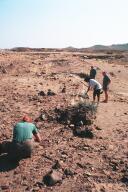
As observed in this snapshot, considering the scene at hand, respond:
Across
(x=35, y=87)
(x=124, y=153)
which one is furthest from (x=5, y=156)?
(x=35, y=87)

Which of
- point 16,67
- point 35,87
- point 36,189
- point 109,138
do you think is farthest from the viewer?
point 16,67

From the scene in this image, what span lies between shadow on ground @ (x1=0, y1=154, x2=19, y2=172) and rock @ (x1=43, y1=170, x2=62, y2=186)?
1135 millimetres

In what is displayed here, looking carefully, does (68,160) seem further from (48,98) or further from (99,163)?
Result: (48,98)

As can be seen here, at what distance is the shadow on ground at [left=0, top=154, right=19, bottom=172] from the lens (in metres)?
10.7

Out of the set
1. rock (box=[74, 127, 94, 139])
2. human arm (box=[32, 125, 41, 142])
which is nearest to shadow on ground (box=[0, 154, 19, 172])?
human arm (box=[32, 125, 41, 142])

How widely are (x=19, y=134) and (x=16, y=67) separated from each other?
1803 cm

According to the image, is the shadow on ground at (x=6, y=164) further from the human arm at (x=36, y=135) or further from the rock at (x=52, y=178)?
the rock at (x=52, y=178)

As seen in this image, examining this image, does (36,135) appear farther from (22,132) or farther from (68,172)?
(68,172)

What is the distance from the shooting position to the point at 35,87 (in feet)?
66.2

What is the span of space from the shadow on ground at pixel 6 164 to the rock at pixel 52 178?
1135 millimetres

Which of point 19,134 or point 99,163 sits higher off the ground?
point 19,134

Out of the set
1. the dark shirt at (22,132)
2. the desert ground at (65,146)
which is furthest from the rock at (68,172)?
the dark shirt at (22,132)

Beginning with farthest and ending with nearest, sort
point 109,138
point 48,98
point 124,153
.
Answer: point 48,98
point 109,138
point 124,153

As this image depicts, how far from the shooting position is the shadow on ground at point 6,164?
35.2ft
